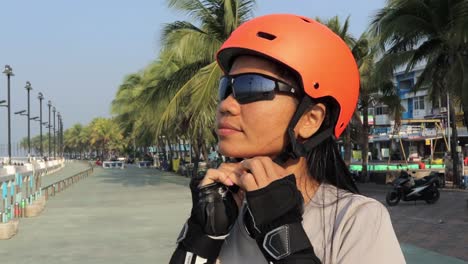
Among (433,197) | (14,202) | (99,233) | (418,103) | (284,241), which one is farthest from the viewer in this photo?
(418,103)

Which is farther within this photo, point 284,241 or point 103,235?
point 103,235

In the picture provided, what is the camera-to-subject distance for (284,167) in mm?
1463

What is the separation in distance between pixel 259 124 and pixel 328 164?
26 centimetres

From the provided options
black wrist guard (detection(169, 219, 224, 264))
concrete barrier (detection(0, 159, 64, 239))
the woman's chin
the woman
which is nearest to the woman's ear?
the woman

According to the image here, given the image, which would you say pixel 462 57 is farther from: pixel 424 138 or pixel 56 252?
pixel 424 138

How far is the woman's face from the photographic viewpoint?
1.40 metres

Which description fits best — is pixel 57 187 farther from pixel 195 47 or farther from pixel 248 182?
pixel 248 182

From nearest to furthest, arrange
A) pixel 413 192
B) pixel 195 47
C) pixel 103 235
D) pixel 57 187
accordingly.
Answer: pixel 103 235 → pixel 413 192 → pixel 195 47 → pixel 57 187

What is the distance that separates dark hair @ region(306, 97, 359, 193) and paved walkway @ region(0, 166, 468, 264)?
587cm

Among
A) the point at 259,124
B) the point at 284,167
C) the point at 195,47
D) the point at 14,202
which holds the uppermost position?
the point at 195,47

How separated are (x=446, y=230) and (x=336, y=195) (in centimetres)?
881

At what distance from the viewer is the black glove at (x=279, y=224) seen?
47.3 inches

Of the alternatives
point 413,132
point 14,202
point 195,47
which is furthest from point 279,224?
point 413,132

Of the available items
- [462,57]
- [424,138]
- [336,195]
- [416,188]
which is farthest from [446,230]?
[424,138]
